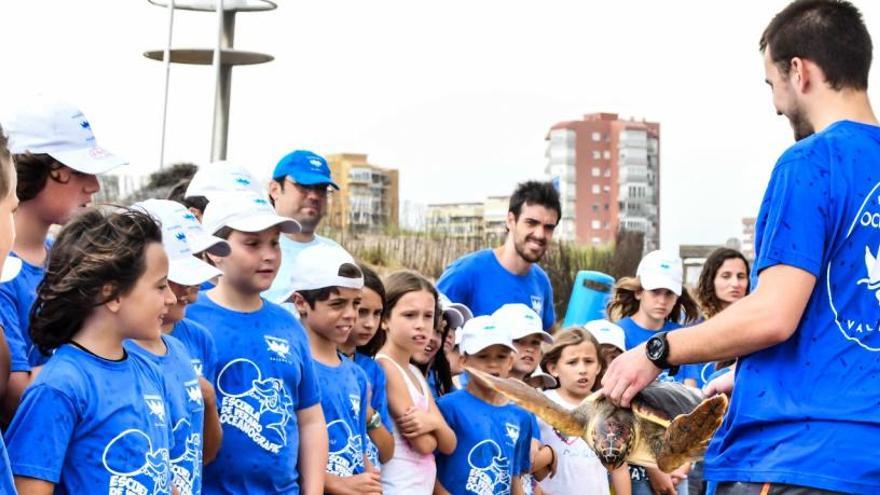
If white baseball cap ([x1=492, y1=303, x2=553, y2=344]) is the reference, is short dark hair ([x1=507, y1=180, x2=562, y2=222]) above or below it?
above

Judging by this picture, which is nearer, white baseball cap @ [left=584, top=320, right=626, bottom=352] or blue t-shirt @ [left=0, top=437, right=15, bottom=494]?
blue t-shirt @ [left=0, top=437, right=15, bottom=494]

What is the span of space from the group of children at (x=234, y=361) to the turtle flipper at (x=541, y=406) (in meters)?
0.72

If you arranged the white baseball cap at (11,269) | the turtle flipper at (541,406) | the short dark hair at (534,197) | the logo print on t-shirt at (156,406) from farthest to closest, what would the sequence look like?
the short dark hair at (534,197) < the turtle flipper at (541,406) < the logo print on t-shirt at (156,406) < the white baseball cap at (11,269)

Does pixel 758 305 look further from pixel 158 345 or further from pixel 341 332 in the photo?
pixel 341 332

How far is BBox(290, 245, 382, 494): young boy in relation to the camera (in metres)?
4.62

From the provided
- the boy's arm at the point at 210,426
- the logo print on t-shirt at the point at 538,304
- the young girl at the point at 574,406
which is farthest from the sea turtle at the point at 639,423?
the logo print on t-shirt at the point at 538,304

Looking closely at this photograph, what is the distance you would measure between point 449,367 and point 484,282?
34.9 inches

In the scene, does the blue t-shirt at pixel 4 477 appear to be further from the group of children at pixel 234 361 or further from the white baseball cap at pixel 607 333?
the white baseball cap at pixel 607 333

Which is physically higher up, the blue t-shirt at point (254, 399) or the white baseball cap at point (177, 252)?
the white baseball cap at point (177, 252)

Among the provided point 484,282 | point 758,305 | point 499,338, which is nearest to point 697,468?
point 484,282

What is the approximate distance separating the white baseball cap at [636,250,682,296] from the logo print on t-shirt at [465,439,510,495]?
2.46 metres

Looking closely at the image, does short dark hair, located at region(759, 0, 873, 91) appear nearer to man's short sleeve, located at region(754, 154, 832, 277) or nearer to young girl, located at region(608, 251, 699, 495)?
man's short sleeve, located at region(754, 154, 832, 277)

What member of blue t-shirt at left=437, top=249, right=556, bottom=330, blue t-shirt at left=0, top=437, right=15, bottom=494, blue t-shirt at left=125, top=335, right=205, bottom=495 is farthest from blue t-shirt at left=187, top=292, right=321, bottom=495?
blue t-shirt at left=437, top=249, right=556, bottom=330

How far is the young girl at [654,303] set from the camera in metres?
7.68
